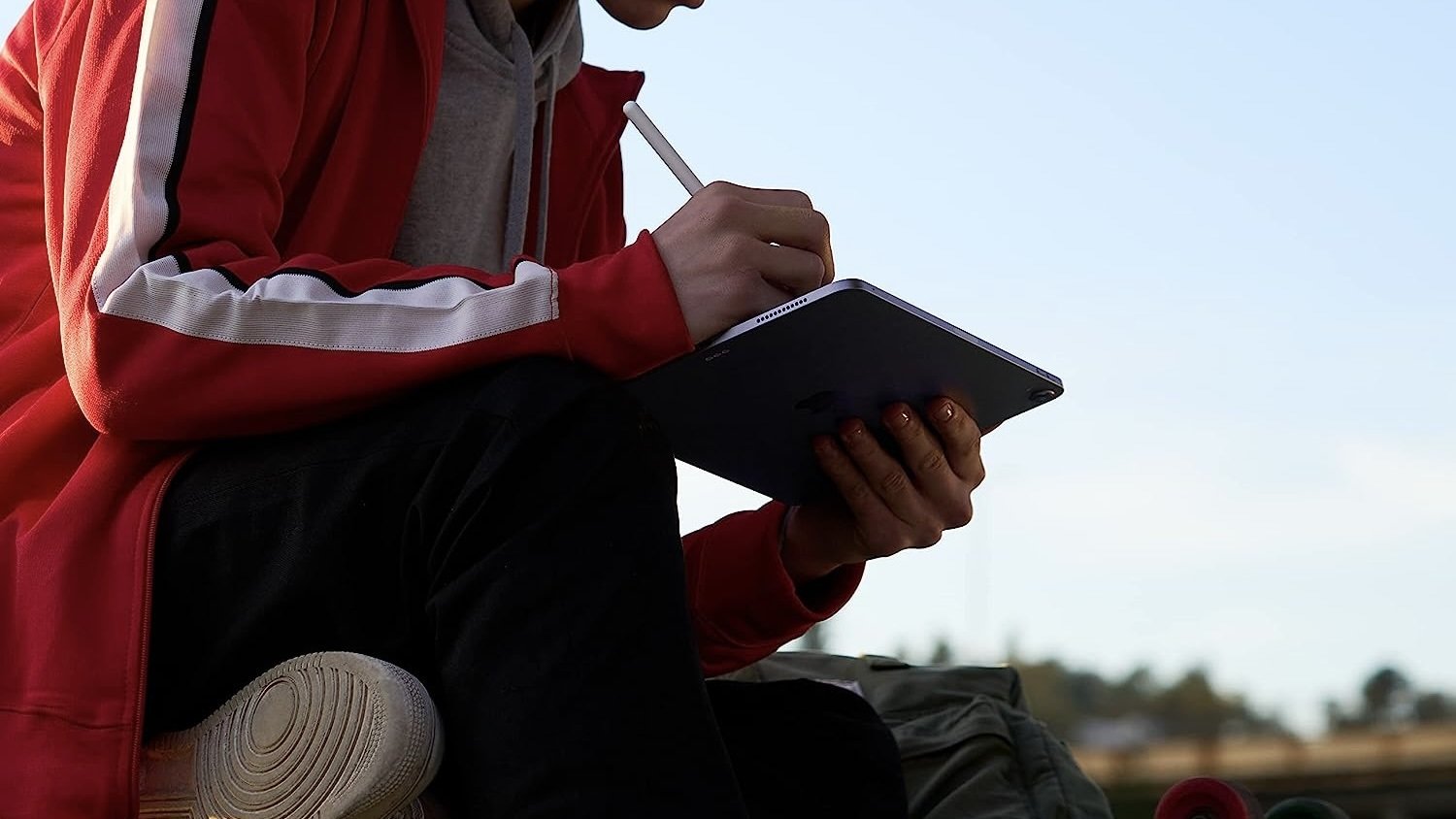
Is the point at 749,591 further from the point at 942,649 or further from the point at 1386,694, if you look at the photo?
the point at 1386,694

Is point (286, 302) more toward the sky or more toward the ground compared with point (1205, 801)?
more toward the sky

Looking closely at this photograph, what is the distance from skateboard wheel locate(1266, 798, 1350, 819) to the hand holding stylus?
115 centimetres

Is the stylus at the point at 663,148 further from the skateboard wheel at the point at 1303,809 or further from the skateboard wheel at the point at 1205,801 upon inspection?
the skateboard wheel at the point at 1303,809

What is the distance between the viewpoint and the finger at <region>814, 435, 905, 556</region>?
1566mm

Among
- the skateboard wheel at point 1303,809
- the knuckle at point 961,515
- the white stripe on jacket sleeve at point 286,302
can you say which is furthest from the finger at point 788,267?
the skateboard wheel at point 1303,809

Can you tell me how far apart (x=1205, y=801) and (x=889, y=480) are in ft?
2.26

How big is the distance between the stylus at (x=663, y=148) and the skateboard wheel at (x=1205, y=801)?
0.93 meters

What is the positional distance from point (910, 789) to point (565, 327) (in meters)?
1.53

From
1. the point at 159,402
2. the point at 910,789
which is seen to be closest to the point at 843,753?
the point at 159,402

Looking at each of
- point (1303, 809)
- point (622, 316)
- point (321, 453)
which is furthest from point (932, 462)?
point (1303, 809)

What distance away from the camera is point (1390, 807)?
1722 cm

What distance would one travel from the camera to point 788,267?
131cm

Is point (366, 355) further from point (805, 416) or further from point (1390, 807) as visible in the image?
point (1390, 807)

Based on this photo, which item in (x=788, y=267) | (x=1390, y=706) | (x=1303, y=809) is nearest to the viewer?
(x=788, y=267)
